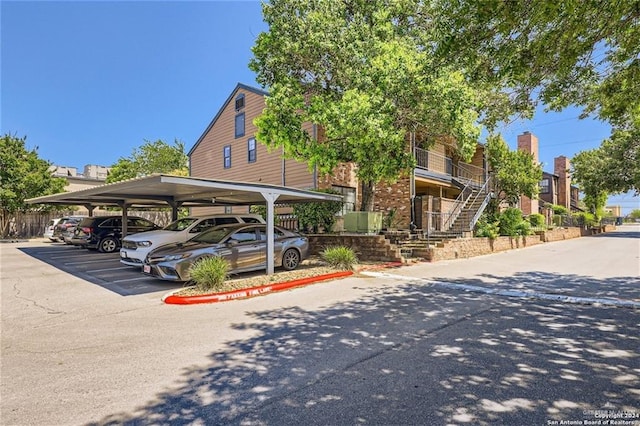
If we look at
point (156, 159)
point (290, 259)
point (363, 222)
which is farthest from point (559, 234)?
point (156, 159)

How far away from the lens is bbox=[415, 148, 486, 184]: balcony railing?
19.0 m

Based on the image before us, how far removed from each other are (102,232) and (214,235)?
9.15 metres

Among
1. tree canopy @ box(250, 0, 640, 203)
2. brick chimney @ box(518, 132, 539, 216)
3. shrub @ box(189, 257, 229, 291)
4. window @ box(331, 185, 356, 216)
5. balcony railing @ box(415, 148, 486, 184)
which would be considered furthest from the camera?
brick chimney @ box(518, 132, 539, 216)

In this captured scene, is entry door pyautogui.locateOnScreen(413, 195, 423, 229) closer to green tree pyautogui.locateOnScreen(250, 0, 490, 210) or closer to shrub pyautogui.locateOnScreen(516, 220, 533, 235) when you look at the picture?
green tree pyautogui.locateOnScreen(250, 0, 490, 210)

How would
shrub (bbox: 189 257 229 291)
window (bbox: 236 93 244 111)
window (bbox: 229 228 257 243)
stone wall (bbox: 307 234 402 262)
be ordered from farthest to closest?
window (bbox: 236 93 244 111), stone wall (bbox: 307 234 402 262), window (bbox: 229 228 257 243), shrub (bbox: 189 257 229 291)

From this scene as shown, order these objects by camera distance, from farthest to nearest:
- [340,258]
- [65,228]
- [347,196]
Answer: [65,228] < [347,196] < [340,258]

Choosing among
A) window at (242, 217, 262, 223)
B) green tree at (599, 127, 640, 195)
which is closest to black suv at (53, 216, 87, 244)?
window at (242, 217, 262, 223)

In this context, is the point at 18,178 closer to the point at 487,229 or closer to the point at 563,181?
the point at 487,229

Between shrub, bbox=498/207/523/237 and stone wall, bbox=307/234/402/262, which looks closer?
stone wall, bbox=307/234/402/262

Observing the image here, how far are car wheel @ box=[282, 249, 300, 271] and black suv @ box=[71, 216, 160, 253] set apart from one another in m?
7.75

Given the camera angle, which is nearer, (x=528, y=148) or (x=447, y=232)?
(x=447, y=232)

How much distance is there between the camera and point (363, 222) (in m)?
14.2

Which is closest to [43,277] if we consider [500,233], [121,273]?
[121,273]

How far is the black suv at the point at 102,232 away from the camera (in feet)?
52.6
